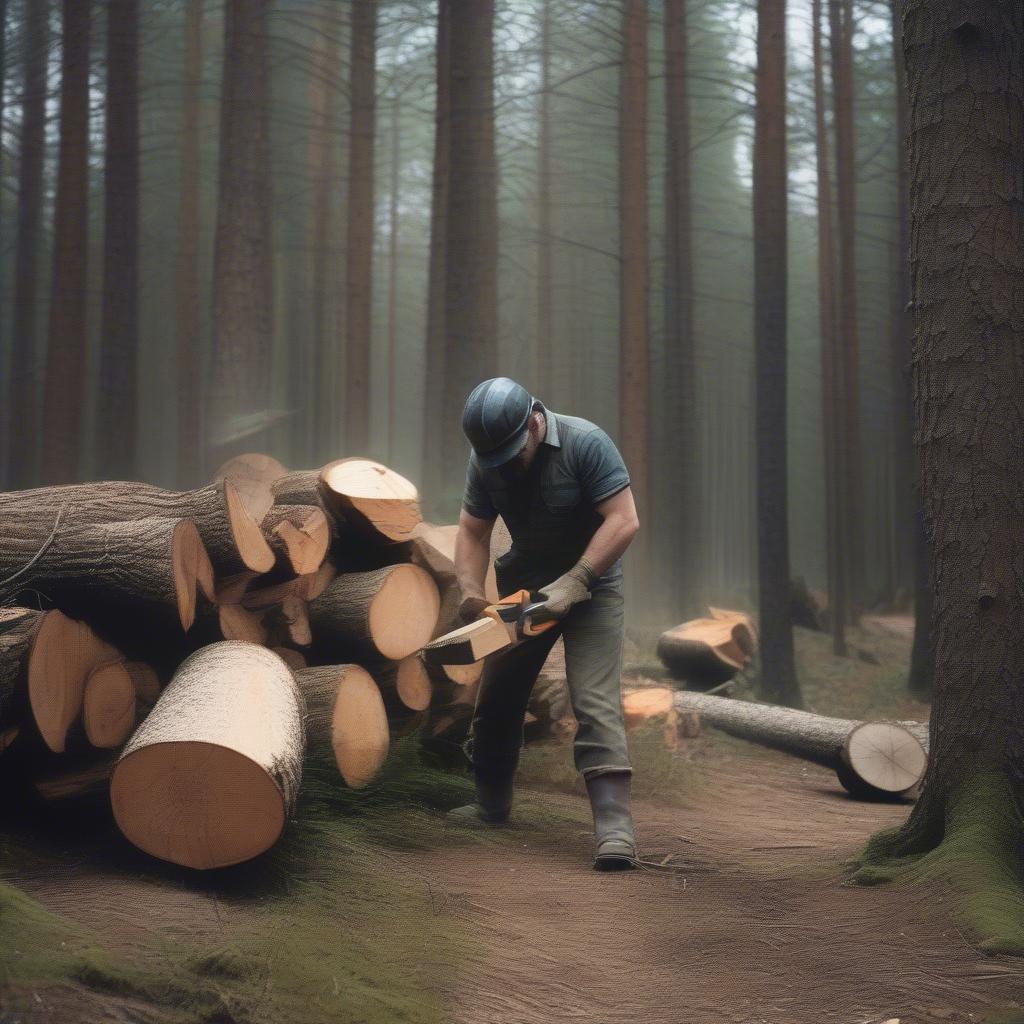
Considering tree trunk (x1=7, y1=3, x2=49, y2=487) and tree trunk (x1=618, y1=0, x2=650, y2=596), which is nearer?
tree trunk (x1=618, y1=0, x2=650, y2=596)

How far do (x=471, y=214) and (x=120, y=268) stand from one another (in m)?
4.85

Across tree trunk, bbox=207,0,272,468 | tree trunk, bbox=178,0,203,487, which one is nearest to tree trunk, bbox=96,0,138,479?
tree trunk, bbox=207,0,272,468

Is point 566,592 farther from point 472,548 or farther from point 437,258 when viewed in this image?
point 437,258

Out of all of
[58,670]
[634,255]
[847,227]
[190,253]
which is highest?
[190,253]

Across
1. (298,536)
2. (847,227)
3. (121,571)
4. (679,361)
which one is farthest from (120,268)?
(847,227)

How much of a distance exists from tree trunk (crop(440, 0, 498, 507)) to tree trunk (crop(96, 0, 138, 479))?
14.7 feet

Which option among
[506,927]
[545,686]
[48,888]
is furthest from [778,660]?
[48,888]

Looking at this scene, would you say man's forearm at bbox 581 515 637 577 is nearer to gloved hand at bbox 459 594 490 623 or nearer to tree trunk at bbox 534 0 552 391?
gloved hand at bbox 459 594 490 623

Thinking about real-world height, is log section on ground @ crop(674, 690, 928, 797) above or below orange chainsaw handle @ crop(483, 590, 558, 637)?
below

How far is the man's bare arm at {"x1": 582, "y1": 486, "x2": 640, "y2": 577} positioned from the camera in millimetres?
4750

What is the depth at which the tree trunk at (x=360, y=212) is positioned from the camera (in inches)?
593

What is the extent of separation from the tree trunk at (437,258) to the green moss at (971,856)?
9022 mm

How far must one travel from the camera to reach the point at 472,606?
16.2 ft

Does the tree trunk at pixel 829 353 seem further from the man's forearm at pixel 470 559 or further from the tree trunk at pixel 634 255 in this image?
the man's forearm at pixel 470 559
